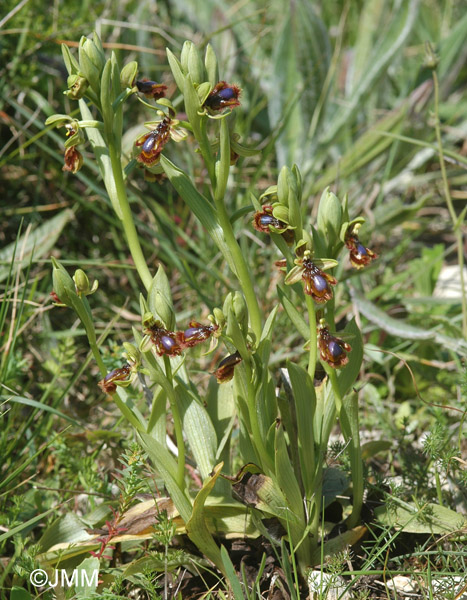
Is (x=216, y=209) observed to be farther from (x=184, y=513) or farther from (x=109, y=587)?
(x=109, y=587)

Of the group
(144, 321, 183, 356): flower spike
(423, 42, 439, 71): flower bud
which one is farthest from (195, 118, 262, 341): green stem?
(423, 42, 439, 71): flower bud

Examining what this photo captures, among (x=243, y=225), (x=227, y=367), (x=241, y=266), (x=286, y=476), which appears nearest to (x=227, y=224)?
(x=241, y=266)

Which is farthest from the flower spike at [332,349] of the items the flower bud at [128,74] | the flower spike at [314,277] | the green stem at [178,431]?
the flower bud at [128,74]

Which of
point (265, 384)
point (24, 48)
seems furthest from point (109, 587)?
point (24, 48)

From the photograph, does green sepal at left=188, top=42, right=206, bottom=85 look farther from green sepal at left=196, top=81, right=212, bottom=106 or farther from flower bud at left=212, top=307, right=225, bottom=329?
flower bud at left=212, top=307, right=225, bottom=329

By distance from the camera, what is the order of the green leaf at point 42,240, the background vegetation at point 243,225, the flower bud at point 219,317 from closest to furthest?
the flower bud at point 219,317 → the background vegetation at point 243,225 → the green leaf at point 42,240

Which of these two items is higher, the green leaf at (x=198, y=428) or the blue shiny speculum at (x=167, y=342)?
the blue shiny speculum at (x=167, y=342)

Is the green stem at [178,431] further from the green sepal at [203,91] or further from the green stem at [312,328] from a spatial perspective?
the green sepal at [203,91]
